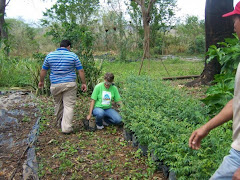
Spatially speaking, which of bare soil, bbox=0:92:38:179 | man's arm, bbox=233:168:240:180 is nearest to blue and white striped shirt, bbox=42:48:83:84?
bare soil, bbox=0:92:38:179

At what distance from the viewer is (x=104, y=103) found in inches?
205

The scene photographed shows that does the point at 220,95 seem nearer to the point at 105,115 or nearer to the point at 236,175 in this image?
the point at 105,115

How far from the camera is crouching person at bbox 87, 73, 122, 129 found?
5.07 m

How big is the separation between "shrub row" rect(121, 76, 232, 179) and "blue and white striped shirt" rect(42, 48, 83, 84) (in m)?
1.21

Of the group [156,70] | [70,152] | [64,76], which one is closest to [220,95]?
[70,152]

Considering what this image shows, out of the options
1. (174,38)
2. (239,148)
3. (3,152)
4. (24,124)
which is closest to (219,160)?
(239,148)

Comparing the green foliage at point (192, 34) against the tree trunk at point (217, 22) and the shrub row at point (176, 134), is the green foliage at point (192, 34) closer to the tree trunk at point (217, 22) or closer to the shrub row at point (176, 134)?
the tree trunk at point (217, 22)

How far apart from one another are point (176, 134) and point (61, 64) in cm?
269

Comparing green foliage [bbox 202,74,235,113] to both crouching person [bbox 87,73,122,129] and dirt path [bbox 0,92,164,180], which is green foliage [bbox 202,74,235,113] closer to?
dirt path [bbox 0,92,164,180]

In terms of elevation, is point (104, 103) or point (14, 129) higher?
point (104, 103)

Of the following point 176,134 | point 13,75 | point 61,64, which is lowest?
point 176,134

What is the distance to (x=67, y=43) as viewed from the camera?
199 inches

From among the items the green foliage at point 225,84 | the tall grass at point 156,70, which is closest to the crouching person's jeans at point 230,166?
the green foliage at point 225,84

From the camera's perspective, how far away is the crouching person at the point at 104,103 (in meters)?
5.07
